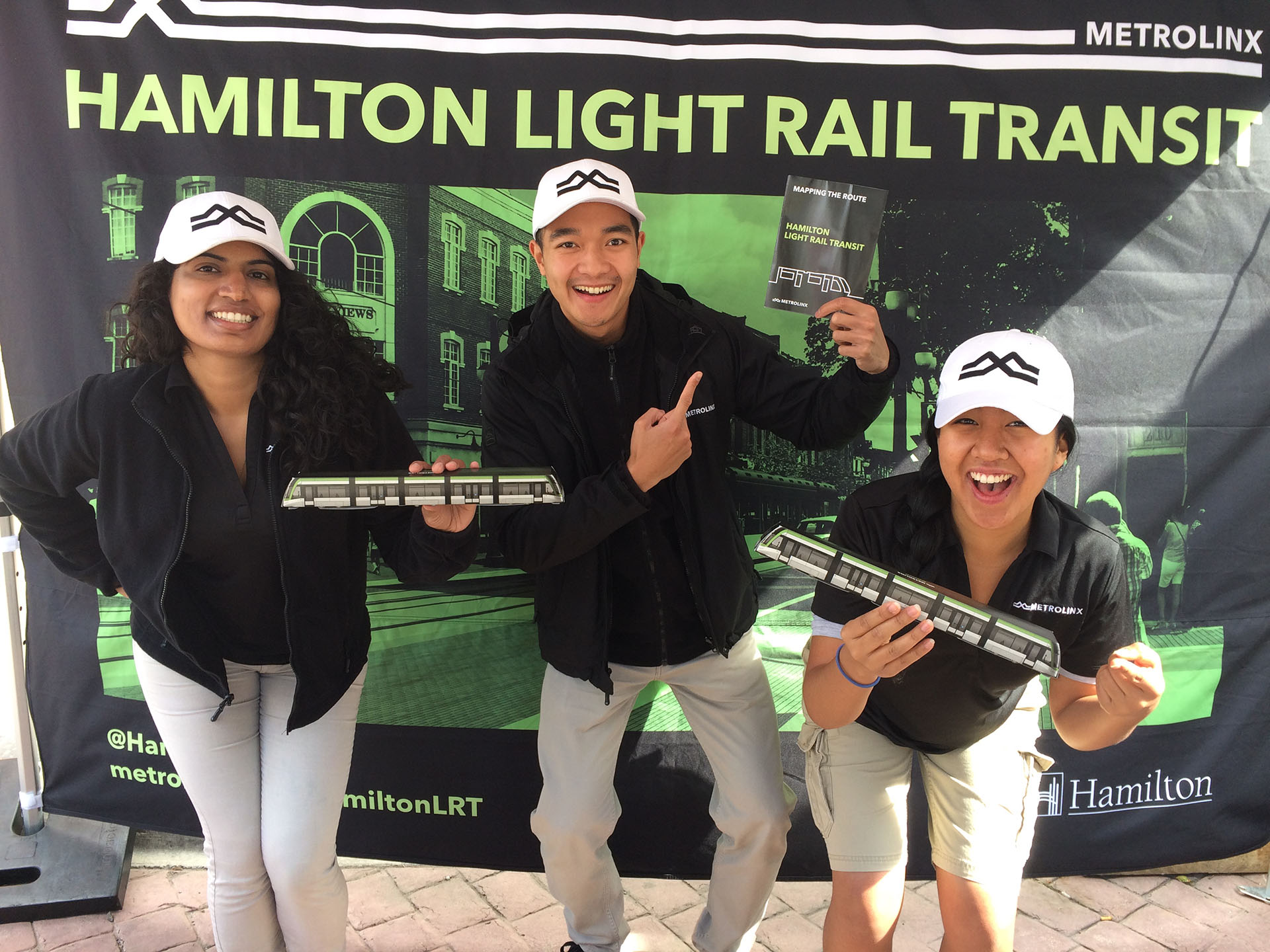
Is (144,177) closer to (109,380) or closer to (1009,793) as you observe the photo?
(109,380)

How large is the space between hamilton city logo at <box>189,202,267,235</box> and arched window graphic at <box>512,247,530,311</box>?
1.08 m

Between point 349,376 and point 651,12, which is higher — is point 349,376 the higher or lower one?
the lower one

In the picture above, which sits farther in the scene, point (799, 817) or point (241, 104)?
point (799, 817)

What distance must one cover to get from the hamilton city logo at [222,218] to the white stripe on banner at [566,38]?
3.71ft

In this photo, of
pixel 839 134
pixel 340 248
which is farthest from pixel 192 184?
pixel 839 134

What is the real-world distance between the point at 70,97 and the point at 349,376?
1.73m

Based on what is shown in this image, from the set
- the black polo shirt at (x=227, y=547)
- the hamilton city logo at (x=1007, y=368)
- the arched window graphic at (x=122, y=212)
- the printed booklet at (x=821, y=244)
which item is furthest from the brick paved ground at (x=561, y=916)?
the arched window graphic at (x=122, y=212)

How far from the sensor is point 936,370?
137 inches

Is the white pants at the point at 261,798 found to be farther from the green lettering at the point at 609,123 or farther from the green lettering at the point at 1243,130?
the green lettering at the point at 1243,130

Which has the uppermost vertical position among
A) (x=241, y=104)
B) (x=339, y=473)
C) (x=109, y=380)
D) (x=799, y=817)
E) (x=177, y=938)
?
(x=241, y=104)

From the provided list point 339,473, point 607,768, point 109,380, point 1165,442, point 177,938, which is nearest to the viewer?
point 339,473

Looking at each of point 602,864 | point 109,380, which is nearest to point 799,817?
point 602,864

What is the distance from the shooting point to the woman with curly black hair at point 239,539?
2.50 m

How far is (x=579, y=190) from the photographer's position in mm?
2721
